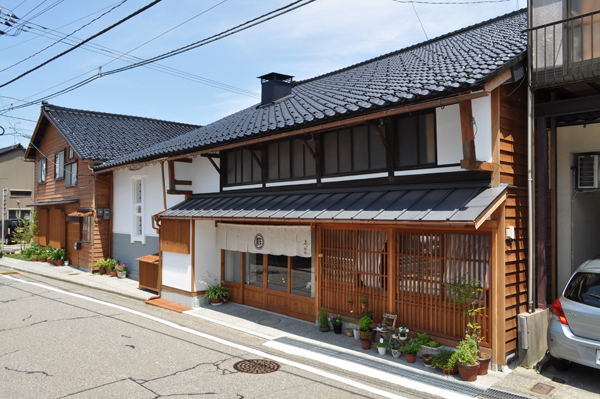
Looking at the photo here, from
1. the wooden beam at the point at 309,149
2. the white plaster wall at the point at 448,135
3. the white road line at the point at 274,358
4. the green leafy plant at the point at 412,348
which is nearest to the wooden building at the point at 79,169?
the white road line at the point at 274,358

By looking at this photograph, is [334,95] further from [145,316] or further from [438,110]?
[145,316]

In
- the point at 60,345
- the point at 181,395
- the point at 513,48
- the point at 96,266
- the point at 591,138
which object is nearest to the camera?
the point at 181,395

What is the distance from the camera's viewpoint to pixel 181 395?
19.8 feet

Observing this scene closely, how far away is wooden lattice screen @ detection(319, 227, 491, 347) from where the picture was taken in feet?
23.3

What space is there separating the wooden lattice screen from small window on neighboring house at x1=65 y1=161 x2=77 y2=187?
15.3 metres

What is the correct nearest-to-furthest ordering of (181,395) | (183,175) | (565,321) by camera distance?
1. (181,395)
2. (565,321)
3. (183,175)

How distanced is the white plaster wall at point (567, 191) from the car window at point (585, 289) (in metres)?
2.23

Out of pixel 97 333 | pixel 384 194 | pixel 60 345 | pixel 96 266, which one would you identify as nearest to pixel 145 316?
pixel 97 333

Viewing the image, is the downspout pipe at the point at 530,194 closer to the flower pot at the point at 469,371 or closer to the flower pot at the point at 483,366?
the flower pot at the point at 483,366

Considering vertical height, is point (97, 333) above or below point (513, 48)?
below

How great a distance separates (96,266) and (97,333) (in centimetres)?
969

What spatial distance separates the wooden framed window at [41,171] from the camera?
23406 millimetres

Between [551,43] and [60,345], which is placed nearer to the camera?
[551,43]

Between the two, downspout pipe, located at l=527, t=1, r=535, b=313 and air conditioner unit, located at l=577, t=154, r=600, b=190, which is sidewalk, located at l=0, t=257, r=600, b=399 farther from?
air conditioner unit, located at l=577, t=154, r=600, b=190
